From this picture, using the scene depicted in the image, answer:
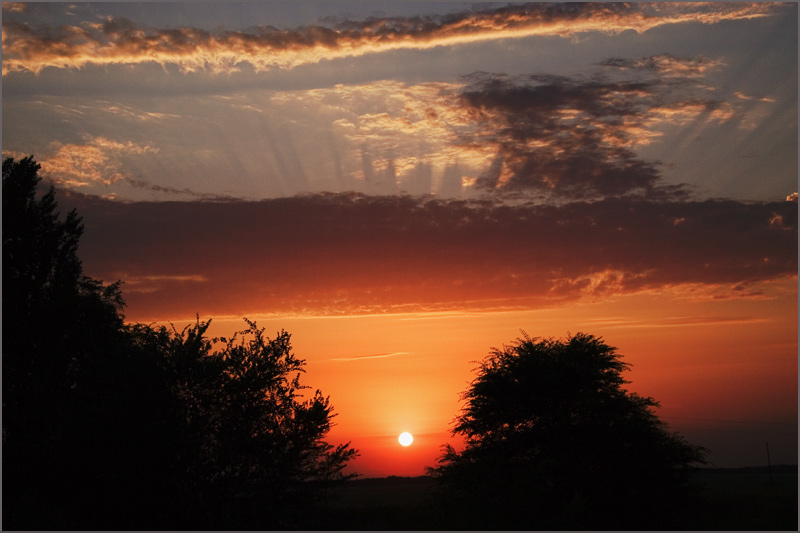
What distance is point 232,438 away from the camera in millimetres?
28156

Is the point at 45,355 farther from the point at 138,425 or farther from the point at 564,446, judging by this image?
the point at 564,446

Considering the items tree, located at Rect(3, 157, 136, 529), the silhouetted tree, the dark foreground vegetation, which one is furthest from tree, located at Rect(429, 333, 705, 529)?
tree, located at Rect(3, 157, 136, 529)

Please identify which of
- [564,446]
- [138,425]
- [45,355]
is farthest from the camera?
[564,446]

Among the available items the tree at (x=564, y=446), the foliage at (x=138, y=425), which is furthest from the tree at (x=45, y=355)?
the tree at (x=564, y=446)

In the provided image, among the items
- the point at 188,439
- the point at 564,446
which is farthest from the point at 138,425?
the point at 564,446

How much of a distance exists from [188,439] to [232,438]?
168 centimetres

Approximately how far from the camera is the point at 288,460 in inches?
1119

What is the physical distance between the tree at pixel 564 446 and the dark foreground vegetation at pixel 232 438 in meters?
0.09

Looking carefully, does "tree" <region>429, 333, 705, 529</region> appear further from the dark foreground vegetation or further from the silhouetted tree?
the silhouetted tree

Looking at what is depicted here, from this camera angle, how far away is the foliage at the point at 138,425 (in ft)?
87.5

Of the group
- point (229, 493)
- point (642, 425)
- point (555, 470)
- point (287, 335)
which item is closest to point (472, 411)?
point (555, 470)

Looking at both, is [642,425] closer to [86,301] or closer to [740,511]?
[740,511]

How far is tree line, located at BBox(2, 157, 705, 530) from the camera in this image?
26.8 m

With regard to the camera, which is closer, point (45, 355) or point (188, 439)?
point (188, 439)
